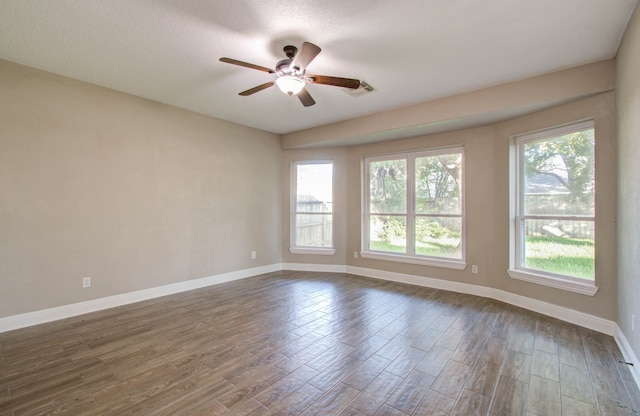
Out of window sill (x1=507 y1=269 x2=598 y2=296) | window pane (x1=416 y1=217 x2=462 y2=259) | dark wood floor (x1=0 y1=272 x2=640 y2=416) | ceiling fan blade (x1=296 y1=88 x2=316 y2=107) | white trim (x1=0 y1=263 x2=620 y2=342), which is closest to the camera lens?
dark wood floor (x1=0 y1=272 x2=640 y2=416)

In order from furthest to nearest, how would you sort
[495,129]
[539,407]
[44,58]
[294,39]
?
[495,129], [44,58], [294,39], [539,407]

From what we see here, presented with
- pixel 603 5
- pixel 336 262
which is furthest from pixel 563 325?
pixel 336 262

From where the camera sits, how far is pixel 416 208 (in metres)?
4.98

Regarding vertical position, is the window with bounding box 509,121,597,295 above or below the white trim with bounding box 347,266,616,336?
above

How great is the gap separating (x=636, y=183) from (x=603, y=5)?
4.48ft

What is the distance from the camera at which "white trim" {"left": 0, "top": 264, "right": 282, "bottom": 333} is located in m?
3.07

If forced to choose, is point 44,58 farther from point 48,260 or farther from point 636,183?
point 636,183

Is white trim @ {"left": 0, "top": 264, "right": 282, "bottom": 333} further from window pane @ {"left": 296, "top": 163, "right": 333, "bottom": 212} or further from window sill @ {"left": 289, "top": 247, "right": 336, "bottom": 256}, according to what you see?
window pane @ {"left": 296, "top": 163, "right": 333, "bottom": 212}

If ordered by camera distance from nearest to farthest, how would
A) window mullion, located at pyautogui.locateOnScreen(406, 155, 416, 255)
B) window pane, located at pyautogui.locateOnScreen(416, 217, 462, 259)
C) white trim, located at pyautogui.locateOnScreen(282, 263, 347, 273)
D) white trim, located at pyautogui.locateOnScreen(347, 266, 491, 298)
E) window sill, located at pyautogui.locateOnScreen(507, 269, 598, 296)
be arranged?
window sill, located at pyautogui.locateOnScreen(507, 269, 598, 296) → white trim, located at pyautogui.locateOnScreen(347, 266, 491, 298) → window pane, located at pyautogui.locateOnScreen(416, 217, 462, 259) → window mullion, located at pyautogui.locateOnScreen(406, 155, 416, 255) → white trim, located at pyautogui.locateOnScreen(282, 263, 347, 273)

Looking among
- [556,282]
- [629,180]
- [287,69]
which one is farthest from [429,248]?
[287,69]

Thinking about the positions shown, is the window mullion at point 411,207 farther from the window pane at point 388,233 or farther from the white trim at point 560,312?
the white trim at point 560,312

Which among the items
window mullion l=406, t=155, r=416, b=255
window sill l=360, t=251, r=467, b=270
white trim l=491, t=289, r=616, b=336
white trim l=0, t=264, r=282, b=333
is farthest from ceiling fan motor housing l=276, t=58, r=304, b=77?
white trim l=491, t=289, r=616, b=336

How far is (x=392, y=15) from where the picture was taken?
7.36ft

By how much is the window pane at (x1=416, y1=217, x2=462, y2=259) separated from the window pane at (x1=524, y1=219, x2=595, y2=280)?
0.93 m
